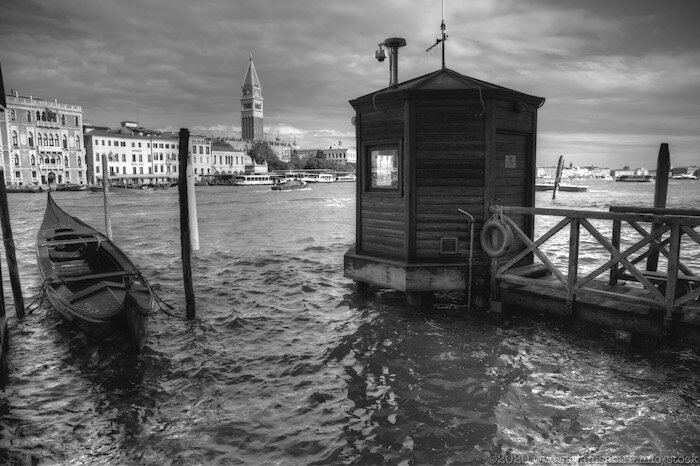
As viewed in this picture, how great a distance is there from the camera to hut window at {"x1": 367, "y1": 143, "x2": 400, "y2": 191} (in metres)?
11.5

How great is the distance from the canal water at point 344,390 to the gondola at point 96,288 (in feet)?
2.07

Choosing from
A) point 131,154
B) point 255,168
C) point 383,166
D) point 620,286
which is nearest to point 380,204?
point 383,166

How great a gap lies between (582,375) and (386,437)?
3986 millimetres

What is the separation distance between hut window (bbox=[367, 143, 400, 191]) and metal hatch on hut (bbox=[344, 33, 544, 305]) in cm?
3

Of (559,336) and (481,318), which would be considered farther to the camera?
(481,318)

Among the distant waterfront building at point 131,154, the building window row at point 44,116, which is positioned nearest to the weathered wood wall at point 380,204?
the building window row at point 44,116

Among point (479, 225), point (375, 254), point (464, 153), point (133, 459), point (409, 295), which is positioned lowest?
point (133, 459)

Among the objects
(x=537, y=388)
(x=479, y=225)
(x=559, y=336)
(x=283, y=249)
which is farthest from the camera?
(x=283, y=249)

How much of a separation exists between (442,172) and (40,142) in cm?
11351

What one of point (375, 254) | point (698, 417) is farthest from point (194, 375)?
point (698, 417)

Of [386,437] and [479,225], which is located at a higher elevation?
[479,225]

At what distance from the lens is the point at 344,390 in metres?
8.40

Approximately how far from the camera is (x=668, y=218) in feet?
27.2

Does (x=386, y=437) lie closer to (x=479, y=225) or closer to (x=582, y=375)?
(x=582, y=375)
